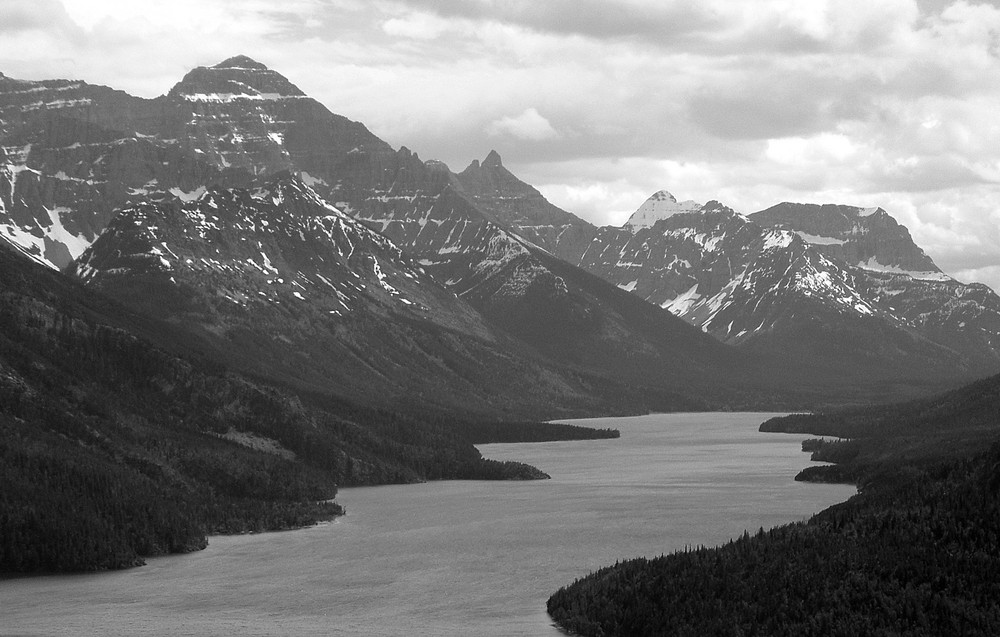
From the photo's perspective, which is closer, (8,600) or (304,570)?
(8,600)

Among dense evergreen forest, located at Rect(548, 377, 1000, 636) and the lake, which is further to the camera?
the lake

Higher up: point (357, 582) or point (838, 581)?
point (838, 581)

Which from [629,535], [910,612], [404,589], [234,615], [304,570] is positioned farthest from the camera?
[629,535]

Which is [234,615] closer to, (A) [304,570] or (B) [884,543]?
(A) [304,570]

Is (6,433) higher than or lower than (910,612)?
higher

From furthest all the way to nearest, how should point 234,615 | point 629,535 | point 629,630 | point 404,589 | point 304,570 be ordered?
point 629,535
point 304,570
point 404,589
point 234,615
point 629,630

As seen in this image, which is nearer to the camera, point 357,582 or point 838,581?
point 838,581

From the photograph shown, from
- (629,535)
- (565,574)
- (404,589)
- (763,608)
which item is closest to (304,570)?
(404,589)

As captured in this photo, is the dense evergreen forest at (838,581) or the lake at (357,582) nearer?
the dense evergreen forest at (838,581)
